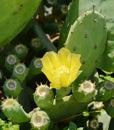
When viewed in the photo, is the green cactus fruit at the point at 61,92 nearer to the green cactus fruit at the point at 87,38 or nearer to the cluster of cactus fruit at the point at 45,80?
the cluster of cactus fruit at the point at 45,80

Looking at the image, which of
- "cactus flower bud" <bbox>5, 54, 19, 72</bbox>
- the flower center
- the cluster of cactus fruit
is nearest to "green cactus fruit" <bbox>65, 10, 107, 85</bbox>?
the cluster of cactus fruit

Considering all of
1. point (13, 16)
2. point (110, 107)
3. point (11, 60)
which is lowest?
point (110, 107)

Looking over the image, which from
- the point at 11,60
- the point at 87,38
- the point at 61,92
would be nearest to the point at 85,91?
the point at 61,92

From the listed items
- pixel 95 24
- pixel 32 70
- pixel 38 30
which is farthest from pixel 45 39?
pixel 95 24

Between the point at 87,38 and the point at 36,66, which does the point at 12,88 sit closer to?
the point at 36,66

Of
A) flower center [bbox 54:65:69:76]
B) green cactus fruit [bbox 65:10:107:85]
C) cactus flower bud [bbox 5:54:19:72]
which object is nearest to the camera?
flower center [bbox 54:65:69:76]

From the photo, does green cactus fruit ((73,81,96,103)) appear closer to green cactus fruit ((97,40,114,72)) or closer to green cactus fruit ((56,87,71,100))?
green cactus fruit ((56,87,71,100))
